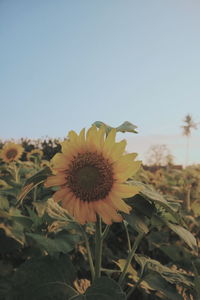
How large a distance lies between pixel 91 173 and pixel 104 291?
37cm

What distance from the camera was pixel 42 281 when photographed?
44.8 inches

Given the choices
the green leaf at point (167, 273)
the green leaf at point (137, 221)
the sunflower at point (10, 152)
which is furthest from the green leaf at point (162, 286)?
the sunflower at point (10, 152)

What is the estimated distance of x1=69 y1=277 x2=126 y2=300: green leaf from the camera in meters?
1.01

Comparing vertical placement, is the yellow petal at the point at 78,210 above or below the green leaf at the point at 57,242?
above

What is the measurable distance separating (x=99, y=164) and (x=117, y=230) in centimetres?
232

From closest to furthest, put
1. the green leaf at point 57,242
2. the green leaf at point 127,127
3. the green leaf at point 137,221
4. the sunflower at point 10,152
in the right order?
the green leaf at point 137,221 < the green leaf at point 127,127 < the green leaf at point 57,242 < the sunflower at point 10,152

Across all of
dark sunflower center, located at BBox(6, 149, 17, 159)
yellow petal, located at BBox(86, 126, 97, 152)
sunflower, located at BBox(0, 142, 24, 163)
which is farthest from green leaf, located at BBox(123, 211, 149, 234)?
dark sunflower center, located at BBox(6, 149, 17, 159)

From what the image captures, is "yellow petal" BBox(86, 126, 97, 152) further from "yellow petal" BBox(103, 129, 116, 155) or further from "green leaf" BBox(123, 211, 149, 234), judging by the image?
"green leaf" BBox(123, 211, 149, 234)

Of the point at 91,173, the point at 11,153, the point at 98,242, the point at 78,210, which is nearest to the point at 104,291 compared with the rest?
the point at 98,242

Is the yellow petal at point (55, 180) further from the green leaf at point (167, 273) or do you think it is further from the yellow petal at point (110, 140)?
the green leaf at point (167, 273)

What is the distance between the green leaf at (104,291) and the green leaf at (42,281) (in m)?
0.08

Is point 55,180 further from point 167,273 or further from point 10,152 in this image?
point 10,152

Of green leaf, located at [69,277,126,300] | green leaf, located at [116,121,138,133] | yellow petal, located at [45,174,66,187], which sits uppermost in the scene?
green leaf, located at [116,121,138,133]

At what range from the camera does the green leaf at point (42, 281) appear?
1.10 metres
